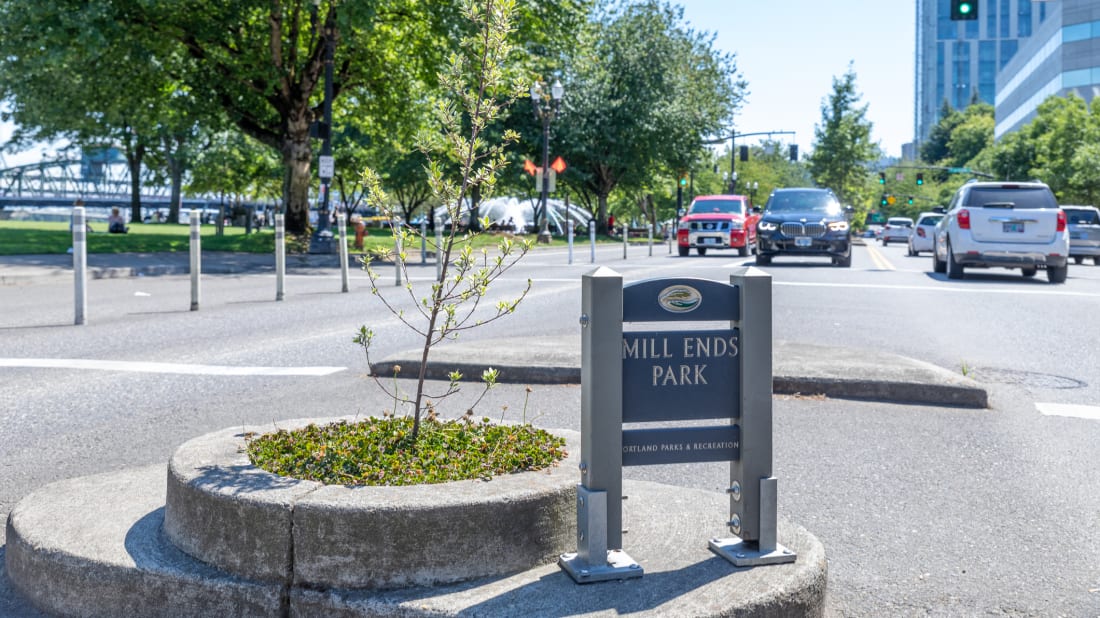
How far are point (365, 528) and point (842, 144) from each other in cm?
10696

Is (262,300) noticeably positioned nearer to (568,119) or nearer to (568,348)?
(568,348)

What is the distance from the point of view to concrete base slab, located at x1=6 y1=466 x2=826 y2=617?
2785 millimetres

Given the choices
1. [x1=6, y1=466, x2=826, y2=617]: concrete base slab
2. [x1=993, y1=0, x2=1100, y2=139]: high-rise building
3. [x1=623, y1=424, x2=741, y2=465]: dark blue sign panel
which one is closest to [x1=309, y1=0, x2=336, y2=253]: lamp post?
[x1=6, y1=466, x2=826, y2=617]: concrete base slab

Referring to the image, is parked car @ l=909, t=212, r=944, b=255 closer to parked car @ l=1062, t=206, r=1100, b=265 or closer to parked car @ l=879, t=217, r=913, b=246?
parked car @ l=1062, t=206, r=1100, b=265

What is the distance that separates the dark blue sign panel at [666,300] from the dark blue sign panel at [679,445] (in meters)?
0.34

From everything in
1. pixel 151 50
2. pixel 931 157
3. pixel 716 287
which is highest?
pixel 931 157

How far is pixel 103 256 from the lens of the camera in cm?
2247

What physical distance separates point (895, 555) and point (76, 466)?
3.50m

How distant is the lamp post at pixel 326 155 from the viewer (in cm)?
2428

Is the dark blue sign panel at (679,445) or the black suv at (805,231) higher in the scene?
the black suv at (805,231)

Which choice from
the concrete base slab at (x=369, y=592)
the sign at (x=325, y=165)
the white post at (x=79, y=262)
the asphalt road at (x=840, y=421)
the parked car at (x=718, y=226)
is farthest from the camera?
the parked car at (x=718, y=226)

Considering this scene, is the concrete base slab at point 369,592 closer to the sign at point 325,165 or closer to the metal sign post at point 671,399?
the metal sign post at point 671,399

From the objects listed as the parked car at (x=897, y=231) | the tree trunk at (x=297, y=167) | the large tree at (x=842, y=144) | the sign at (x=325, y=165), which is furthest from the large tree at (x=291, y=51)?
the large tree at (x=842, y=144)

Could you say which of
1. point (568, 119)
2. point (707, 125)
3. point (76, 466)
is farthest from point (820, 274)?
point (707, 125)
